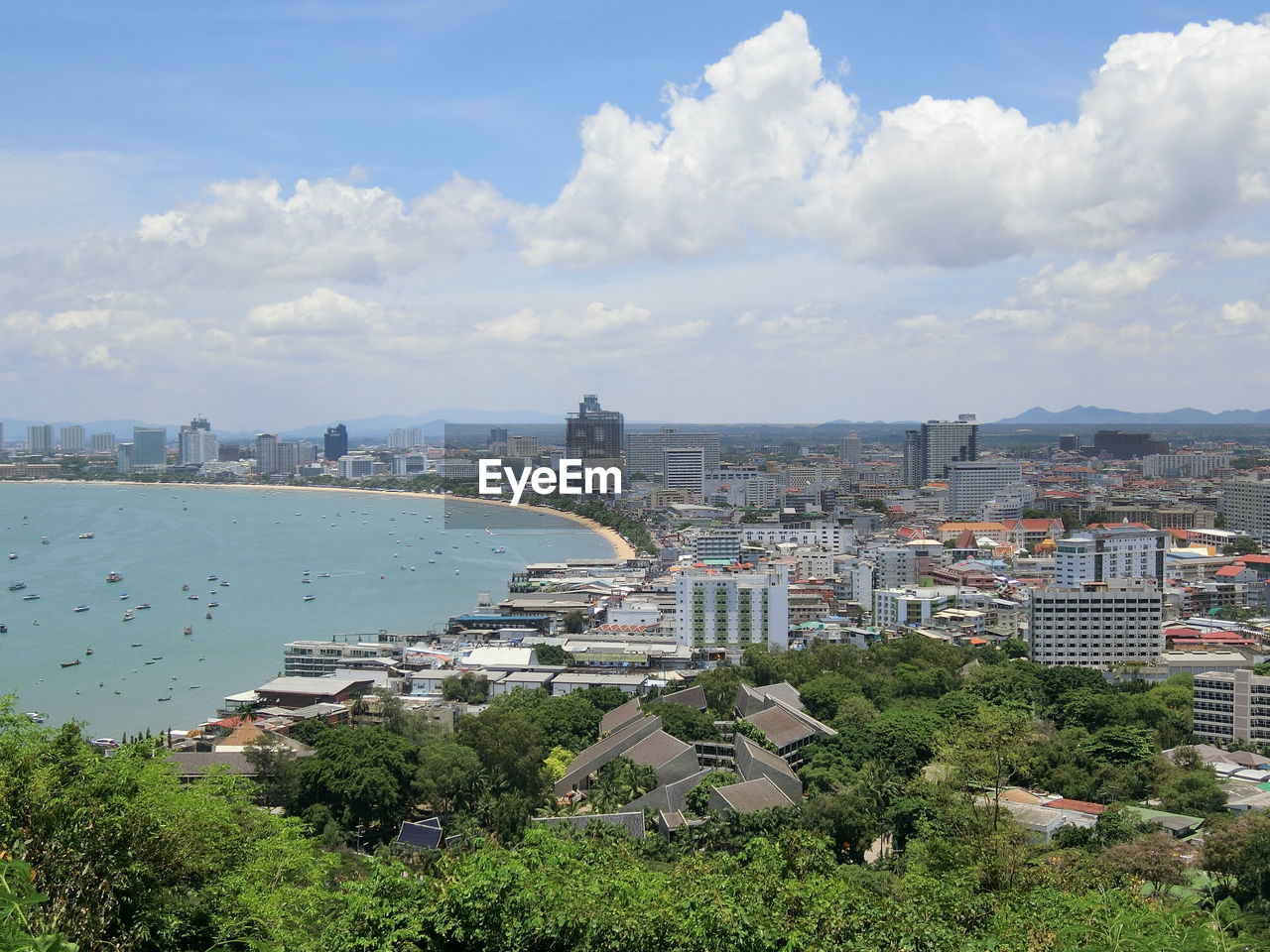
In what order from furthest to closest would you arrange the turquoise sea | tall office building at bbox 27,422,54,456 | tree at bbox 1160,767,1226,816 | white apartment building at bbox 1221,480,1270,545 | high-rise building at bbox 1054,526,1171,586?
1. tall office building at bbox 27,422,54,456
2. white apartment building at bbox 1221,480,1270,545
3. high-rise building at bbox 1054,526,1171,586
4. the turquoise sea
5. tree at bbox 1160,767,1226,816

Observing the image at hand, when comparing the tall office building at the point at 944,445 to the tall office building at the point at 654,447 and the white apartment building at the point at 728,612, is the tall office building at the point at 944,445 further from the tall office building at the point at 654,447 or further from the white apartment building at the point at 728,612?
the white apartment building at the point at 728,612

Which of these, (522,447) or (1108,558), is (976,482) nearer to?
(1108,558)

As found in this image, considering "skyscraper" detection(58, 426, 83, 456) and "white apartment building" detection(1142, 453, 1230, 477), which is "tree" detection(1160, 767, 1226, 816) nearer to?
"white apartment building" detection(1142, 453, 1230, 477)

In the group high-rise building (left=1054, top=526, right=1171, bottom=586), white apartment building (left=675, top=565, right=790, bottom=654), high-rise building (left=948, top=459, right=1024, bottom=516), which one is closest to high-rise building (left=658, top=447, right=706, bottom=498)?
high-rise building (left=948, top=459, right=1024, bottom=516)

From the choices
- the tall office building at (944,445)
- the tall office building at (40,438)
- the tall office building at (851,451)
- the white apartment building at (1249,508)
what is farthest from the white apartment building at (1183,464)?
the tall office building at (40,438)

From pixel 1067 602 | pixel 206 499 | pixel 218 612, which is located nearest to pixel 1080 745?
pixel 1067 602

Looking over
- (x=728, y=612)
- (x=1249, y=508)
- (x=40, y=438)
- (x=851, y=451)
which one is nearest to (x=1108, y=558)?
(x=728, y=612)
